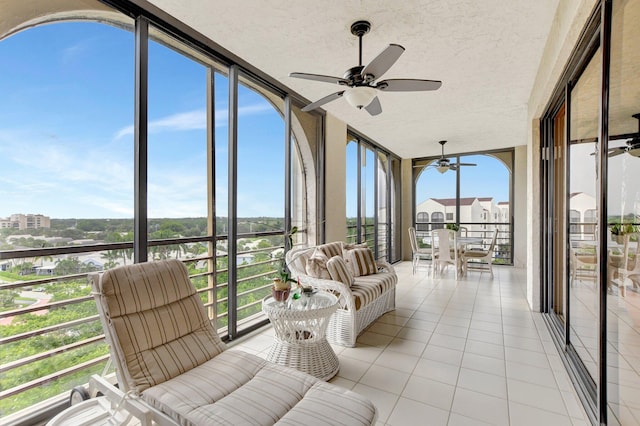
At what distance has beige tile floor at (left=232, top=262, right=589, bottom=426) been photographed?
1.90m

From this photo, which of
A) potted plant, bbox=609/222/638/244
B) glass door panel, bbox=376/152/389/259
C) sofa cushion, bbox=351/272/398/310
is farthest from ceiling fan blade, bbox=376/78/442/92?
glass door panel, bbox=376/152/389/259

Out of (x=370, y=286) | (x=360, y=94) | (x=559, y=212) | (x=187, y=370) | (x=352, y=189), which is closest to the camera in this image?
(x=187, y=370)

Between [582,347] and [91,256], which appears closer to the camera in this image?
[91,256]

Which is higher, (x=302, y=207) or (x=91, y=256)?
(x=302, y=207)

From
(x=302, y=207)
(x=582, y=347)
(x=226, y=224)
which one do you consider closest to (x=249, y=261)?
(x=226, y=224)

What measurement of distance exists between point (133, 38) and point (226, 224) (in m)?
1.64

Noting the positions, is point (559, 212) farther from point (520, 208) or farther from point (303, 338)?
point (520, 208)

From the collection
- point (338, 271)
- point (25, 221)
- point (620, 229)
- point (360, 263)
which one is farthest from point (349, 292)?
point (25, 221)

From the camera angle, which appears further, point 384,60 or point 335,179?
point 335,179

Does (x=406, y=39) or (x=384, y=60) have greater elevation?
(x=406, y=39)

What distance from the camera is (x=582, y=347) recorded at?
2246 millimetres

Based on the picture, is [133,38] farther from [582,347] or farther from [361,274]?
[582,347]

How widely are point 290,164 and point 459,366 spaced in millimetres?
2669

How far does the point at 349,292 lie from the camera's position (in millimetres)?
2855
